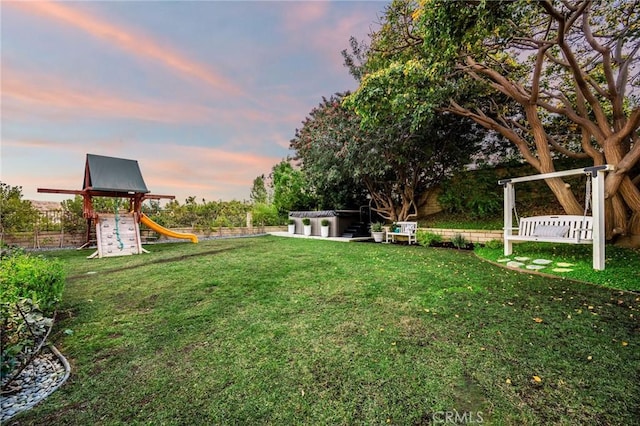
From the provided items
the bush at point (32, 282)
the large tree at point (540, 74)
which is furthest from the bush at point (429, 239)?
the bush at point (32, 282)

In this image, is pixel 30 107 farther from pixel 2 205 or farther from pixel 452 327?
pixel 452 327

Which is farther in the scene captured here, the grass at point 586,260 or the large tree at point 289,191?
the large tree at point 289,191

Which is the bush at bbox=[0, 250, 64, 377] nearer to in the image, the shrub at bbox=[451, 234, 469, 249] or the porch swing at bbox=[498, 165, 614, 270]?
the porch swing at bbox=[498, 165, 614, 270]

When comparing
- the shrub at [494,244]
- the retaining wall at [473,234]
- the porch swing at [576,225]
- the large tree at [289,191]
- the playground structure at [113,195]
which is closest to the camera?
the porch swing at [576,225]

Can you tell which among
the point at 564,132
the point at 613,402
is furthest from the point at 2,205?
the point at 564,132

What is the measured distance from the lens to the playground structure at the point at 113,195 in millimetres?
7852

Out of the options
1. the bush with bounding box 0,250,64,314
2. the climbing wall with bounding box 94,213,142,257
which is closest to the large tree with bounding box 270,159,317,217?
the climbing wall with bounding box 94,213,142,257

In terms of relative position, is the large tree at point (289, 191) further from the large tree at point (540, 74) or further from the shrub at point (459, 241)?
the large tree at point (540, 74)

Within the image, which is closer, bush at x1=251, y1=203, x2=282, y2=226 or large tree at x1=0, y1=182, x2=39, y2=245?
large tree at x1=0, y1=182, x2=39, y2=245

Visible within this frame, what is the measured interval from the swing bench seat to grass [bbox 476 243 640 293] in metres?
0.46

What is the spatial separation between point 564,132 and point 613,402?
1004cm

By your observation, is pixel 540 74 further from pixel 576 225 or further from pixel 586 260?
pixel 586 260

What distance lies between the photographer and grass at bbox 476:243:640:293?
12.4 ft

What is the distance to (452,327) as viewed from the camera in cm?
253
